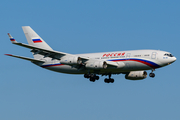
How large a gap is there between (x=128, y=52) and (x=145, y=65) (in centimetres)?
400

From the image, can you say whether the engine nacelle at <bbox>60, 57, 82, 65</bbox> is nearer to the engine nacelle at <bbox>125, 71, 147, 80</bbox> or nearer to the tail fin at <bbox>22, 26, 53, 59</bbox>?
the tail fin at <bbox>22, 26, 53, 59</bbox>

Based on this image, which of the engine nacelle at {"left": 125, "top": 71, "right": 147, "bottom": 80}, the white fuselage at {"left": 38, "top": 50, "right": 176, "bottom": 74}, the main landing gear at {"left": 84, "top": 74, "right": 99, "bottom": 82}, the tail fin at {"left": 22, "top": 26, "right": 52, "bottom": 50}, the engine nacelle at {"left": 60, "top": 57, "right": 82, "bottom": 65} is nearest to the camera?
→ the white fuselage at {"left": 38, "top": 50, "right": 176, "bottom": 74}

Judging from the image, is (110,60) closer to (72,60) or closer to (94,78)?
(94,78)

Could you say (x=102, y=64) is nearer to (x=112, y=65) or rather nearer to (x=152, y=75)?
(x=112, y=65)

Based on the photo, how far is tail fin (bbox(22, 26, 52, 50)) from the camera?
74.8 metres

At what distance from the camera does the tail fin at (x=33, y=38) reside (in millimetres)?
74812

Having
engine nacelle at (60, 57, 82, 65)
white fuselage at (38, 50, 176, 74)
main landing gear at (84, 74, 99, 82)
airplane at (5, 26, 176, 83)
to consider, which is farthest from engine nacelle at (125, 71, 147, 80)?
engine nacelle at (60, 57, 82, 65)

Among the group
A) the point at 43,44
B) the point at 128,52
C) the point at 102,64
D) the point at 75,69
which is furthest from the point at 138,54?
the point at 43,44

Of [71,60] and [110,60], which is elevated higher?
[110,60]

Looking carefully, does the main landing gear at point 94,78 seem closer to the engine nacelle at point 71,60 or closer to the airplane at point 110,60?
the airplane at point 110,60

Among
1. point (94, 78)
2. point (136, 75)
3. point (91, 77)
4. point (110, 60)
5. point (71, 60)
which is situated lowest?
point (91, 77)

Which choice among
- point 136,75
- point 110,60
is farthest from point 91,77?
point 136,75

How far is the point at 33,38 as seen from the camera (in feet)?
247

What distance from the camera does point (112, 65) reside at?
6319cm
